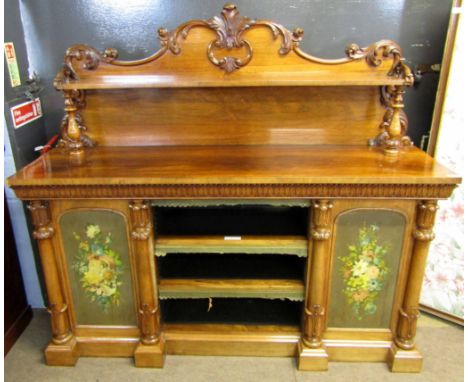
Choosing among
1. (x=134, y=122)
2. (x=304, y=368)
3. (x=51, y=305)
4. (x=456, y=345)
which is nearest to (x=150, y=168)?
(x=134, y=122)

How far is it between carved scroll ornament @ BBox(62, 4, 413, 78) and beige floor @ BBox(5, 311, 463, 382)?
1.33m

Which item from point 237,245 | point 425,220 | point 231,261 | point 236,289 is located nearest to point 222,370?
point 236,289

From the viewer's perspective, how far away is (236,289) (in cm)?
190

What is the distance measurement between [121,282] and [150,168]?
1.81 ft

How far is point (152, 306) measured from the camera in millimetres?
1898

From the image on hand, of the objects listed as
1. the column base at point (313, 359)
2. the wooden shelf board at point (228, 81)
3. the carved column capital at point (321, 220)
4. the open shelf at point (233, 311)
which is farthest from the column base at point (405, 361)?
the wooden shelf board at point (228, 81)

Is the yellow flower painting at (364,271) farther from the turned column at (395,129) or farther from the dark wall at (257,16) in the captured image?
the dark wall at (257,16)

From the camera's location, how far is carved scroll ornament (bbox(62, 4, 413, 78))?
A: 184 cm

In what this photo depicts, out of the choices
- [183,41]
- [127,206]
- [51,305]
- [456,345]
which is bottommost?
[456,345]

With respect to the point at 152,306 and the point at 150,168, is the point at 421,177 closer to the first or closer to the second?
the point at 150,168

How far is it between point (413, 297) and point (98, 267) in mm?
1383

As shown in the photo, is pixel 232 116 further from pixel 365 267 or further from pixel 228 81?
pixel 365 267

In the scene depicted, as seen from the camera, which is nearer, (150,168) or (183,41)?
(150,168)

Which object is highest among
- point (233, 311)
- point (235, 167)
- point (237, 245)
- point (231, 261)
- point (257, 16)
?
point (257, 16)
